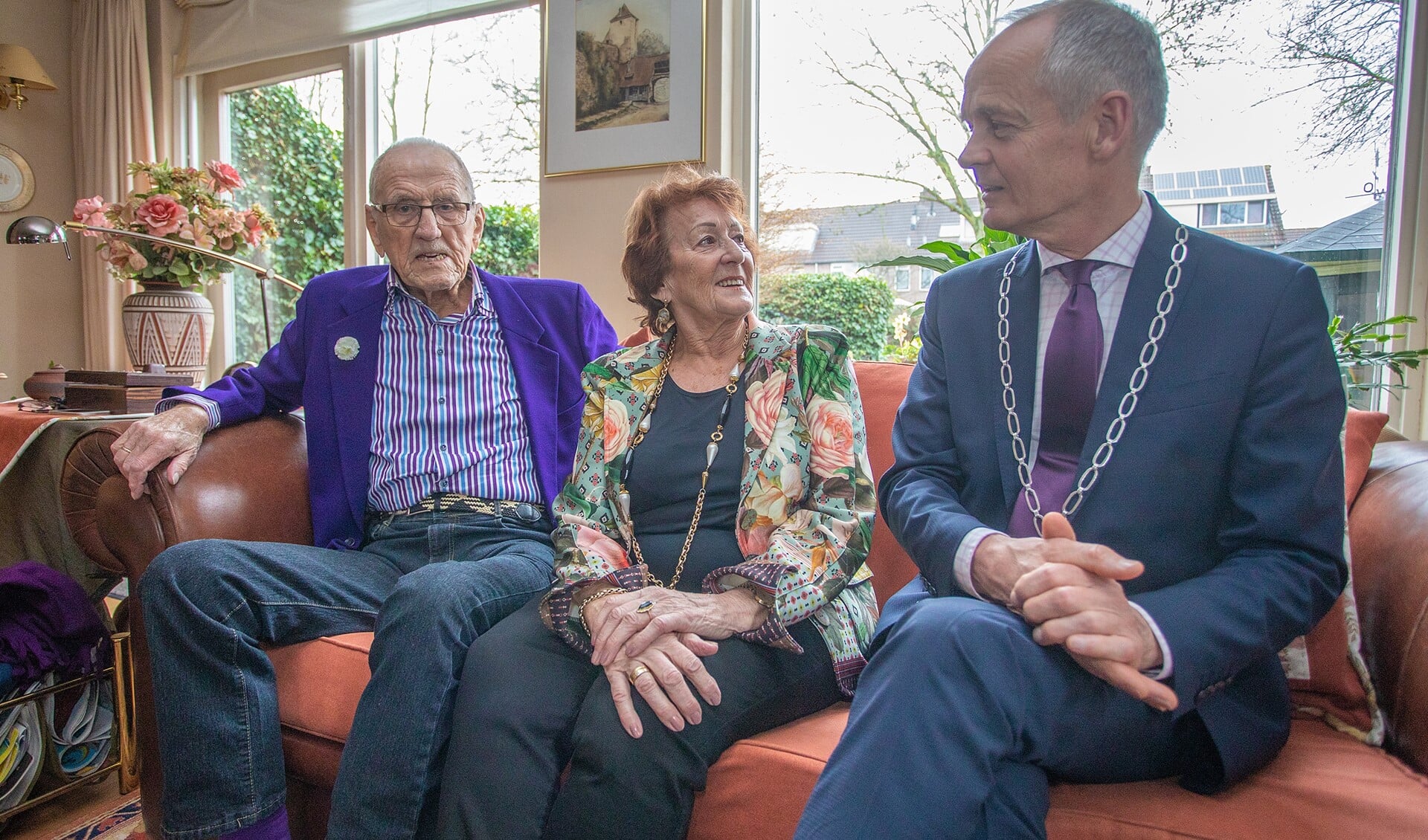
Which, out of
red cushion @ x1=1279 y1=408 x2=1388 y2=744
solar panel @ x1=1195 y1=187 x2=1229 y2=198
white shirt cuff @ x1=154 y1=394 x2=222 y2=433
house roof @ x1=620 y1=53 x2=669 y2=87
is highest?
house roof @ x1=620 y1=53 x2=669 y2=87

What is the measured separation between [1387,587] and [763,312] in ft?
6.80

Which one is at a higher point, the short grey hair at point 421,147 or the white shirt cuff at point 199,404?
the short grey hair at point 421,147

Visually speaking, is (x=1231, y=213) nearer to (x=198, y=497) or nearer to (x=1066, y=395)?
(x=1066, y=395)

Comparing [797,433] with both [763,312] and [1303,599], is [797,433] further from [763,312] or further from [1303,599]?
[763,312]

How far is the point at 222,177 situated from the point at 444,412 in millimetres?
1350

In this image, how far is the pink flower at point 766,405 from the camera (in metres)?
1.34

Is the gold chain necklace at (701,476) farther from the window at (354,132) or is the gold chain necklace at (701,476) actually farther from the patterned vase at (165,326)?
the window at (354,132)

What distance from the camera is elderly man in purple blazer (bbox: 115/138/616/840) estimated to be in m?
1.21

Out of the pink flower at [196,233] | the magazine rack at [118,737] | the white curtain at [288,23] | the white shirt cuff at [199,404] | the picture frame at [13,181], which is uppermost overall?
the white curtain at [288,23]

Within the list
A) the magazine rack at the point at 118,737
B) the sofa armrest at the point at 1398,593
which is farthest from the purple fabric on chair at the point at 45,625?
the sofa armrest at the point at 1398,593

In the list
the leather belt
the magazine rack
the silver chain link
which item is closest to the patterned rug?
the magazine rack

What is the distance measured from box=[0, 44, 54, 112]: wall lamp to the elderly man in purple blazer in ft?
10.6

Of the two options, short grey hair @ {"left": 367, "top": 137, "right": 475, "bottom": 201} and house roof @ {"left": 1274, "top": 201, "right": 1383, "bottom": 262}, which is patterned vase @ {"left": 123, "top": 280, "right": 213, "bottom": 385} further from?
house roof @ {"left": 1274, "top": 201, "right": 1383, "bottom": 262}

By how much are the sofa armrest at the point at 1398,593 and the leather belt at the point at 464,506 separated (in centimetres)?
134
